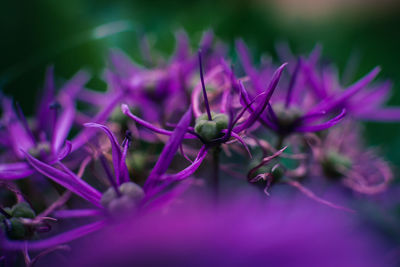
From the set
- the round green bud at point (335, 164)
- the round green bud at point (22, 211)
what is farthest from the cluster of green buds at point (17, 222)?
the round green bud at point (335, 164)

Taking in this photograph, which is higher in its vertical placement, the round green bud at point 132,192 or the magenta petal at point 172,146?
the magenta petal at point 172,146

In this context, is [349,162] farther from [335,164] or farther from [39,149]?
[39,149]

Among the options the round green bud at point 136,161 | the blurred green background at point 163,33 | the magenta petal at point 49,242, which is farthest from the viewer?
the blurred green background at point 163,33

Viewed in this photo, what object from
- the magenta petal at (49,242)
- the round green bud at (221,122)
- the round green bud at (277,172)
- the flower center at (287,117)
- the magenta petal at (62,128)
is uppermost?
the magenta petal at (62,128)

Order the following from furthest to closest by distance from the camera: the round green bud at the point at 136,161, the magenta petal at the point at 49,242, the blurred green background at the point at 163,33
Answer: the blurred green background at the point at 163,33 < the round green bud at the point at 136,161 < the magenta petal at the point at 49,242

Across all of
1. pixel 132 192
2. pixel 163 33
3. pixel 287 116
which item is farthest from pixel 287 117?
pixel 163 33

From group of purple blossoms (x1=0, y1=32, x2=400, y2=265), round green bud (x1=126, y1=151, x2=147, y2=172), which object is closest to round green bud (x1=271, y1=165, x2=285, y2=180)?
group of purple blossoms (x1=0, y1=32, x2=400, y2=265)

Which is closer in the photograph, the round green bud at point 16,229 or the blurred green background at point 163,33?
the round green bud at point 16,229

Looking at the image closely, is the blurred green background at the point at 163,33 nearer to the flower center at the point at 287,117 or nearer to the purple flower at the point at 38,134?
the purple flower at the point at 38,134

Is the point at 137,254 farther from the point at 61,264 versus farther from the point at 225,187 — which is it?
the point at 225,187
